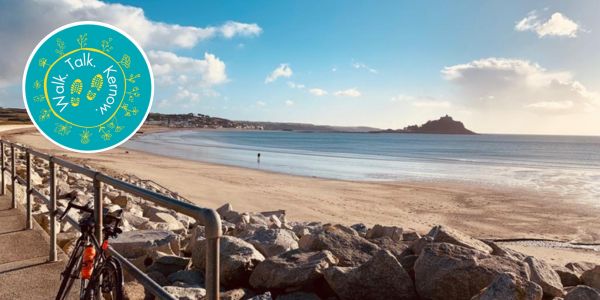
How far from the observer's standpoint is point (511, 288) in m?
3.80

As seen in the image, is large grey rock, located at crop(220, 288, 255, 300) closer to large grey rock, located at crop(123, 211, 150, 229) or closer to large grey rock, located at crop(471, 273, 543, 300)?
large grey rock, located at crop(471, 273, 543, 300)

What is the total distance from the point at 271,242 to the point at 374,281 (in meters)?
1.65

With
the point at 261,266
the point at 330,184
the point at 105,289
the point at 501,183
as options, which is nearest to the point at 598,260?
the point at 261,266

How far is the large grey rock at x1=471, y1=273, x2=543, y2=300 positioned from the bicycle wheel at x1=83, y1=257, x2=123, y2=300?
2.73 metres

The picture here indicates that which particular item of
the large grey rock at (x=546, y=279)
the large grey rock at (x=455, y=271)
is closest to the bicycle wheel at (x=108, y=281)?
the large grey rock at (x=455, y=271)

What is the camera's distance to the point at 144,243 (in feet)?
17.7

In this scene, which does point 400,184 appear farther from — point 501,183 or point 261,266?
point 261,266

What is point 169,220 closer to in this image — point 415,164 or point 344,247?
point 344,247

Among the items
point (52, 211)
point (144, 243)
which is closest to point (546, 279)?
point (144, 243)

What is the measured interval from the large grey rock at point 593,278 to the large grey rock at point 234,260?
3.72 metres

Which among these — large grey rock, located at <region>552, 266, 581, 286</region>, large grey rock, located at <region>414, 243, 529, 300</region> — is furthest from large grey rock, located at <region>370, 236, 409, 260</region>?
large grey rock, located at <region>552, 266, 581, 286</region>

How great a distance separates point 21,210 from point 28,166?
5.84 ft

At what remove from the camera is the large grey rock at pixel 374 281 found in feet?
14.4

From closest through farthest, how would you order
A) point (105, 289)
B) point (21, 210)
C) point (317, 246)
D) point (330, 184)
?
point (105, 289) < point (317, 246) < point (21, 210) < point (330, 184)
